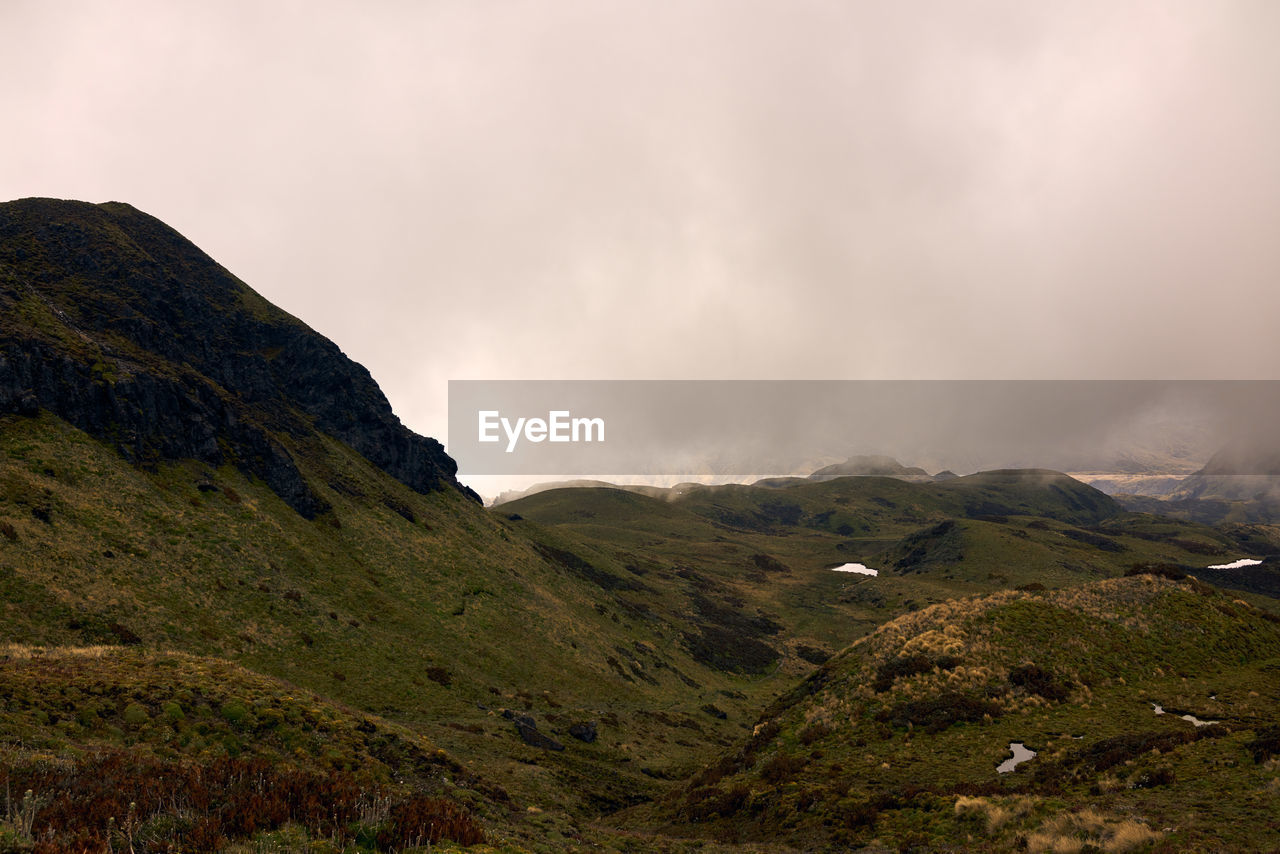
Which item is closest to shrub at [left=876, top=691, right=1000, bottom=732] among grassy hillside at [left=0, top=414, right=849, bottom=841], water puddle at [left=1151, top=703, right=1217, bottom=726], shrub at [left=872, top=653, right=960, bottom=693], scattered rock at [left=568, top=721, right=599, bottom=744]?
shrub at [left=872, top=653, right=960, bottom=693]

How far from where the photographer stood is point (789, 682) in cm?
8750

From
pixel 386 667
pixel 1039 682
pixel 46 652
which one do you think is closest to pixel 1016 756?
pixel 1039 682

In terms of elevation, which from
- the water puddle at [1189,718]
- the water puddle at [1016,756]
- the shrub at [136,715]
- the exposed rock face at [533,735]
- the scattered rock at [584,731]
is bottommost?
the scattered rock at [584,731]

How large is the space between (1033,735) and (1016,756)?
2.66 metres

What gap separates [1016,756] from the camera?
26.1 meters

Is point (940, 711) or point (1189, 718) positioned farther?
point (940, 711)

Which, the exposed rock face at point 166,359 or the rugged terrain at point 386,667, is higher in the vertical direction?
the exposed rock face at point 166,359

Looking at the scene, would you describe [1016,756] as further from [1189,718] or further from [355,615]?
[355,615]

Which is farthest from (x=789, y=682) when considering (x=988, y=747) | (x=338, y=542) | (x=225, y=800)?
(x=225, y=800)

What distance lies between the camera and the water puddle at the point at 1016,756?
25.0 meters

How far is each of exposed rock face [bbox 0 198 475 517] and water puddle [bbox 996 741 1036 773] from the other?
221ft

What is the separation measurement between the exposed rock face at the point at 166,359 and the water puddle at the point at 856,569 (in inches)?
5550

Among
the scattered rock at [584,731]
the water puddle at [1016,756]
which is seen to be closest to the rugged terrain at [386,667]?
the scattered rock at [584,731]

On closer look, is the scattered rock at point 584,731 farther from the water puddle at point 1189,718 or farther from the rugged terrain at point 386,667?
the water puddle at point 1189,718
